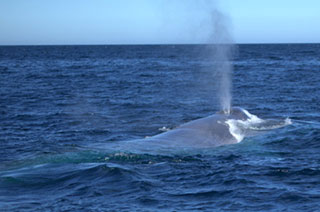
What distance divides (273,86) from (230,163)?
100ft

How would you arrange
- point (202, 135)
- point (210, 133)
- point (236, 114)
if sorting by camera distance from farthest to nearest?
point (236, 114) < point (210, 133) < point (202, 135)

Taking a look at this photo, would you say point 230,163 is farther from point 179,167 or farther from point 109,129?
point 109,129

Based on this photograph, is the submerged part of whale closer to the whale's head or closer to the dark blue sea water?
the whale's head

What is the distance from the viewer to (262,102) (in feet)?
116

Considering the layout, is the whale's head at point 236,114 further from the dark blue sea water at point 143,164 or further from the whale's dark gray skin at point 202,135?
the dark blue sea water at point 143,164

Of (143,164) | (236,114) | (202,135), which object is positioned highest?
(236,114)

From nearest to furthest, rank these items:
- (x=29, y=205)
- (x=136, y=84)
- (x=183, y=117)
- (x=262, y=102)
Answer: (x=29, y=205) → (x=183, y=117) → (x=262, y=102) → (x=136, y=84)

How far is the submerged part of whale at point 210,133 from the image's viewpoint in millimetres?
18953

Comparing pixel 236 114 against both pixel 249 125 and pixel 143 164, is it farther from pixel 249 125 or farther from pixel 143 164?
pixel 143 164

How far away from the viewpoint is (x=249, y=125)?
23375 mm

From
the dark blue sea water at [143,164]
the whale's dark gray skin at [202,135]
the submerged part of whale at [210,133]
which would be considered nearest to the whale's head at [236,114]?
the submerged part of whale at [210,133]

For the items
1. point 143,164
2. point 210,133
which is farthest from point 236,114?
point 143,164

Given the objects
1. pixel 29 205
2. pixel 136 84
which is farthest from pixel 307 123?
pixel 136 84

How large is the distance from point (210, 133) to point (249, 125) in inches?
136
